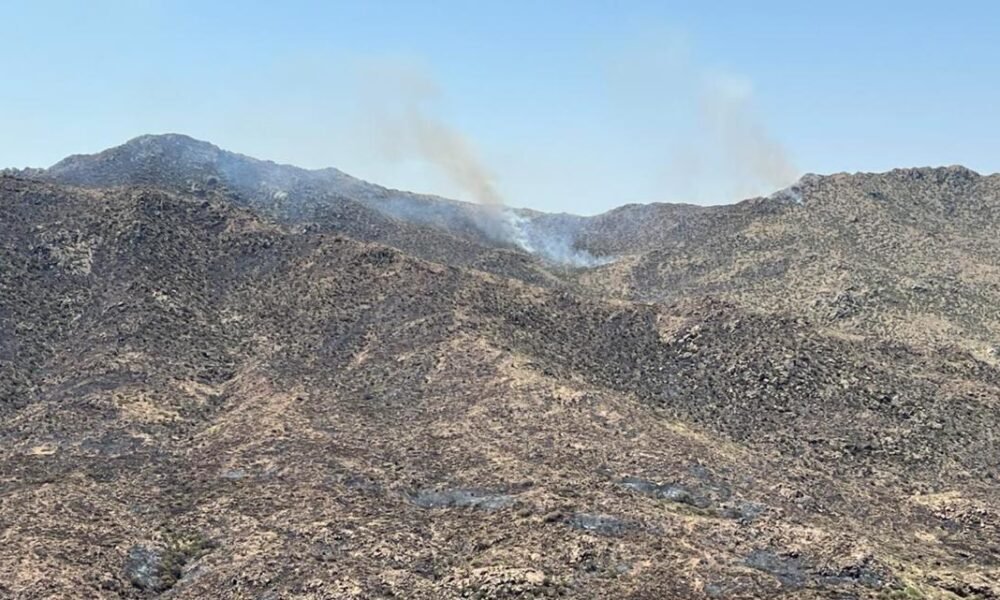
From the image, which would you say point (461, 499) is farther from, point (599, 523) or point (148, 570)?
point (148, 570)

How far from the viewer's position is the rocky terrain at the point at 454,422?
38.2 m

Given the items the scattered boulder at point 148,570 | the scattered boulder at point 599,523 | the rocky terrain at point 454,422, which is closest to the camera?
the scattered boulder at point 148,570

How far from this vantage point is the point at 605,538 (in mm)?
39844

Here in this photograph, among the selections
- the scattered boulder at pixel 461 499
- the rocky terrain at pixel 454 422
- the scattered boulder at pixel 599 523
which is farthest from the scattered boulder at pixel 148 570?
the scattered boulder at pixel 599 523

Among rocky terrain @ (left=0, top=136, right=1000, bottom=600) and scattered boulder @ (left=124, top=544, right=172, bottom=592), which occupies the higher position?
rocky terrain @ (left=0, top=136, right=1000, bottom=600)

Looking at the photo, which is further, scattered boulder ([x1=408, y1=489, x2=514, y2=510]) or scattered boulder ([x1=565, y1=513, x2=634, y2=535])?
scattered boulder ([x1=408, y1=489, x2=514, y2=510])

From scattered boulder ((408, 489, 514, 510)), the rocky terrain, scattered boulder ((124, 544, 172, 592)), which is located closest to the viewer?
scattered boulder ((124, 544, 172, 592))

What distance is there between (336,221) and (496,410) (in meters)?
54.0

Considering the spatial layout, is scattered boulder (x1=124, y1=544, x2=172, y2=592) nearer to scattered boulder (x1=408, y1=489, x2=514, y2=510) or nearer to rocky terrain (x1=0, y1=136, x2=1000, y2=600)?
rocky terrain (x1=0, y1=136, x2=1000, y2=600)

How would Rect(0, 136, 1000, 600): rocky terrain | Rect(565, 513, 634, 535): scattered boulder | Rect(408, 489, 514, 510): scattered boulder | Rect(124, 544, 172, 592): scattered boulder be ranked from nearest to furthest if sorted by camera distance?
Rect(124, 544, 172, 592): scattered boulder → Rect(0, 136, 1000, 600): rocky terrain → Rect(565, 513, 634, 535): scattered boulder → Rect(408, 489, 514, 510): scattered boulder

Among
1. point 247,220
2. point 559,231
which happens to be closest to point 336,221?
point 247,220

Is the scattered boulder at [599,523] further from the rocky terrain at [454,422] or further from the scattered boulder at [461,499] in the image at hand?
the scattered boulder at [461,499]

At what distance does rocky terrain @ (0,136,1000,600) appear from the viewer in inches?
1502

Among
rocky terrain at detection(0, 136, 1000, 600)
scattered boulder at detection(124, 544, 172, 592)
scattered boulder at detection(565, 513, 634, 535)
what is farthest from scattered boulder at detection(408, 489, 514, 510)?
scattered boulder at detection(124, 544, 172, 592)
